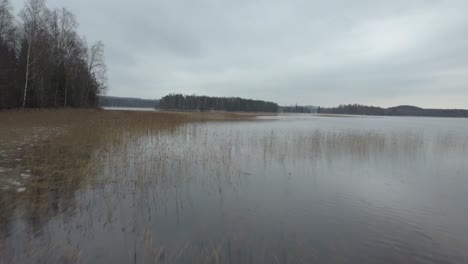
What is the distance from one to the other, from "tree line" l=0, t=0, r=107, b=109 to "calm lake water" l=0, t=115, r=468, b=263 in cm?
2351

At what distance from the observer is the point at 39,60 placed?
2416cm

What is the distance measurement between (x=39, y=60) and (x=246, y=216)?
3077cm

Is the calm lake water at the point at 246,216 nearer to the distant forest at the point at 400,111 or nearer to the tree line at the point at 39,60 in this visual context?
the tree line at the point at 39,60

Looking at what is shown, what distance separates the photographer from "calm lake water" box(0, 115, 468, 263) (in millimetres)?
3146

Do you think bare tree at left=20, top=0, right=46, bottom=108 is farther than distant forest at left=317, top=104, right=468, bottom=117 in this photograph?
No

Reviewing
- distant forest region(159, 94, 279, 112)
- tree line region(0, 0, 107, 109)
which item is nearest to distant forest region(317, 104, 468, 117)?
distant forest region(159, 94, 279, 112)

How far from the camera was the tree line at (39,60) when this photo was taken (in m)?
22.2

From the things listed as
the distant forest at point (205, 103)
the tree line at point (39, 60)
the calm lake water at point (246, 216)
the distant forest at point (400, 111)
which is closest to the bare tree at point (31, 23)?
the tree line at point (39, 60)

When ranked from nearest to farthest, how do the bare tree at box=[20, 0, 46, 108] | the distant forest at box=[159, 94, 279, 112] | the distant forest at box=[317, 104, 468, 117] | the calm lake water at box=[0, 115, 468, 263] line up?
the calm lake water at box=[0, 115, 468, 263]
the bare tree at box=[20, 0, 46, 108]
the distant forest at box=[159, 94, 279, 112]
the distant forest at box=[317, 104, 468, 117]

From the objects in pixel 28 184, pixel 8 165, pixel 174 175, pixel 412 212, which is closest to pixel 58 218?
pixel 28 184

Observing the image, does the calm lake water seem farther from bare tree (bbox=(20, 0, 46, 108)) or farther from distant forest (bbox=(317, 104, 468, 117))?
distant forest (bbox=(317, 104, 468, 117))

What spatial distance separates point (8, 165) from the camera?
237 inches

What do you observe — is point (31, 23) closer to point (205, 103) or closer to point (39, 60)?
point (39, 60)

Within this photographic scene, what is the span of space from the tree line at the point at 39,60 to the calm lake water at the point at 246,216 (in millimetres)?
23509
